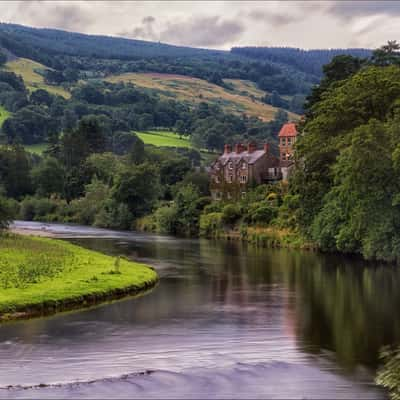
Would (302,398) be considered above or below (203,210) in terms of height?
below

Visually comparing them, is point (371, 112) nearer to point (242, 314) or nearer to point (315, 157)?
point (315, 157)

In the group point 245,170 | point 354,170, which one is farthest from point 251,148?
point 354,170

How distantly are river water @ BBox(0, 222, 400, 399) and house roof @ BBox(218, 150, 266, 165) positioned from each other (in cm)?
7247

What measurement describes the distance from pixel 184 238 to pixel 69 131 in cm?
8760

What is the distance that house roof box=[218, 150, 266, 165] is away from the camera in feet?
429

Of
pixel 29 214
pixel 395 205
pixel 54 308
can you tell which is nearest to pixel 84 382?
pixel 54 308

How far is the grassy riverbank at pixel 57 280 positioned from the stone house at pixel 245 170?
56.9 m

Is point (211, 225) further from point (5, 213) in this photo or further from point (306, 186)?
point (5, 213)

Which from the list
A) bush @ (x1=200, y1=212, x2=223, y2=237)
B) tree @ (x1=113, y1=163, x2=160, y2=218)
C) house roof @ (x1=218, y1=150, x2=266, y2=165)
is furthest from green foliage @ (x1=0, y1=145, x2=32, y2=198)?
bush @ (x1=200, y1=212, x2=223, y2=237)

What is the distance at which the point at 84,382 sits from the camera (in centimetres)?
2761

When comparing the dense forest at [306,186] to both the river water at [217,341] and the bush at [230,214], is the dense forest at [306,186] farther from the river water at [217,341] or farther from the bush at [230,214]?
the river water at [217,341]

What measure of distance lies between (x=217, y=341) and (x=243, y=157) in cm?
9963

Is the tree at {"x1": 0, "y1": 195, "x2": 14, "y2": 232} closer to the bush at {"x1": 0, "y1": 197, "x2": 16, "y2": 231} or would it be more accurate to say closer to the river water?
the bush at {"x1": 0, "y1": 197, "x2": 16, "y2": 231}

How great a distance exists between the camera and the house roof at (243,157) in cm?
13088
